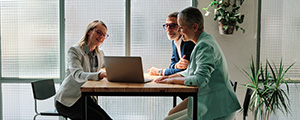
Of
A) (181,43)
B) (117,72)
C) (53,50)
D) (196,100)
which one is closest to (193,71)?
(196,100)

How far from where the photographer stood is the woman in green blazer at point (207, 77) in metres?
2.09

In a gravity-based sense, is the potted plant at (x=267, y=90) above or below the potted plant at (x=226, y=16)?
below

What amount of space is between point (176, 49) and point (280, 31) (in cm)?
145

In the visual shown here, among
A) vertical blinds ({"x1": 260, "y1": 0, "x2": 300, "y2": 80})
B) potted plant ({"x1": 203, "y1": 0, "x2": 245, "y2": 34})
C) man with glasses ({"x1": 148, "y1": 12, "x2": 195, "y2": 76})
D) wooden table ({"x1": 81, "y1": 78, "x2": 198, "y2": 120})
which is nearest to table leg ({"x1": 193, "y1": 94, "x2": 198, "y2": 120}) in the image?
wooden table ({"x1": 81, "y1": 78, "x2": 198, "y2": 120})

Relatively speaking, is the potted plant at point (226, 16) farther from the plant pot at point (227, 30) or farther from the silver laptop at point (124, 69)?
the silver laptop at point (124, 69)

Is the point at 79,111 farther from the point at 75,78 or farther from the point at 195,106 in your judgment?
the point at 195,106

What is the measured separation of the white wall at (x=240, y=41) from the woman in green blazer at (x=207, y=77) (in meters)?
1.58

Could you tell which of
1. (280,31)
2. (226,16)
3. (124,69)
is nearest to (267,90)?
(280,31)

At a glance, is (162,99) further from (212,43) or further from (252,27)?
(212,43)

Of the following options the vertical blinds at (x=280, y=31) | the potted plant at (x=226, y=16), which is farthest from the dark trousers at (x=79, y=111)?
the vertical blinds at (x=280, y=31)

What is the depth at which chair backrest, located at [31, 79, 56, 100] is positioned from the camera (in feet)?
10.5

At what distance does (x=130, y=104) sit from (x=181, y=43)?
1.19 m

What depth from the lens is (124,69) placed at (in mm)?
2225

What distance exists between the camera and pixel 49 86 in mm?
3445
